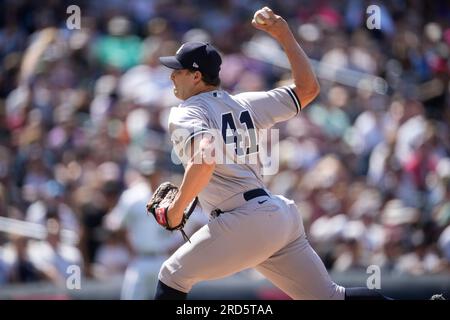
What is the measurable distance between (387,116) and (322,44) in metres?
1.54

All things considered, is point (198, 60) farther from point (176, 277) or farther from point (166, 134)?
point (166, 134)

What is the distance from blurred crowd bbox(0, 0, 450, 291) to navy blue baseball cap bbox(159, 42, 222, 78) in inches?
144

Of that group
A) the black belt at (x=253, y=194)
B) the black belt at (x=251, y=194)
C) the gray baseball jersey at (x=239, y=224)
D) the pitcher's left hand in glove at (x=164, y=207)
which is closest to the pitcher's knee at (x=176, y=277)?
the gray baseball jersey at (x=239, y=224)

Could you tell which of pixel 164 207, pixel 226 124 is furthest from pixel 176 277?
pixel 226 124

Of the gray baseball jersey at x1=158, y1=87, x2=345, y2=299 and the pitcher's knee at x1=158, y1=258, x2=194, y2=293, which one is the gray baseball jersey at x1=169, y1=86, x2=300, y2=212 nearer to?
the gray baseball jersey at x1=158, y1=87, x2=345, y2=299

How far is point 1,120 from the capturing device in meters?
10.8

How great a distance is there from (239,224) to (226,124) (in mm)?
516

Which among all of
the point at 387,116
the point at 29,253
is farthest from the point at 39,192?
the point at 387,116

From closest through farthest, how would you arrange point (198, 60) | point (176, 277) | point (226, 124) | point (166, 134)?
point (176, 277) → point (226, 124) → point (198, 60) → point (166, 134)

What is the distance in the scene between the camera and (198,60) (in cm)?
538

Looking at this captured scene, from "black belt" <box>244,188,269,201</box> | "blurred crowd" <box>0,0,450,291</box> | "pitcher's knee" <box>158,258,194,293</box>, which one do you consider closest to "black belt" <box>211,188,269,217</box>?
"black belt" <box>244,188,269,201</box>

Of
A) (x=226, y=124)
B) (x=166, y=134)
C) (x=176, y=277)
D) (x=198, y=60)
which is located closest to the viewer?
(x=176, y=277)

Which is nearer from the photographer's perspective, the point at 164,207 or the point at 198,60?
the point at 164,207
